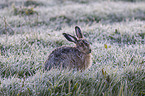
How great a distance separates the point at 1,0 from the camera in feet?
36.2

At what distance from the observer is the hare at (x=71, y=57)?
11.2ft

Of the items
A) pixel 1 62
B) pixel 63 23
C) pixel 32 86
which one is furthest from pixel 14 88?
pixel 63 23

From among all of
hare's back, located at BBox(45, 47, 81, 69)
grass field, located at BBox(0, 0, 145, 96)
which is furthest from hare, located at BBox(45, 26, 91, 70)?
grass field, located at BBox(0, 0, 145, 96)

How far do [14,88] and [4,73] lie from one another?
2.44ft

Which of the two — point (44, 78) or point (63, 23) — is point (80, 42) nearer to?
point (44, 78)

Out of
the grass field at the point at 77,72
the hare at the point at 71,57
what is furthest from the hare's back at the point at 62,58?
the grass field at the point at 77,72

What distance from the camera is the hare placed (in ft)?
11.2

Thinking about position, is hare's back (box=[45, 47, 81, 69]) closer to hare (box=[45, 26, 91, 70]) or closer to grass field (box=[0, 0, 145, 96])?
hare (box=[45, 26, 91, 70])

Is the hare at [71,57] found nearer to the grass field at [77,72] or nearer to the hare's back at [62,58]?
the hare's back at [62,58]

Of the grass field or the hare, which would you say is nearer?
the grass field

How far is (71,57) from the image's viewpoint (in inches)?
140

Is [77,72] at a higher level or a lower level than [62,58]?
lower

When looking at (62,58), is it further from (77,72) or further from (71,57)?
(77,72)

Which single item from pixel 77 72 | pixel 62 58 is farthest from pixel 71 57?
pixel 77 72
